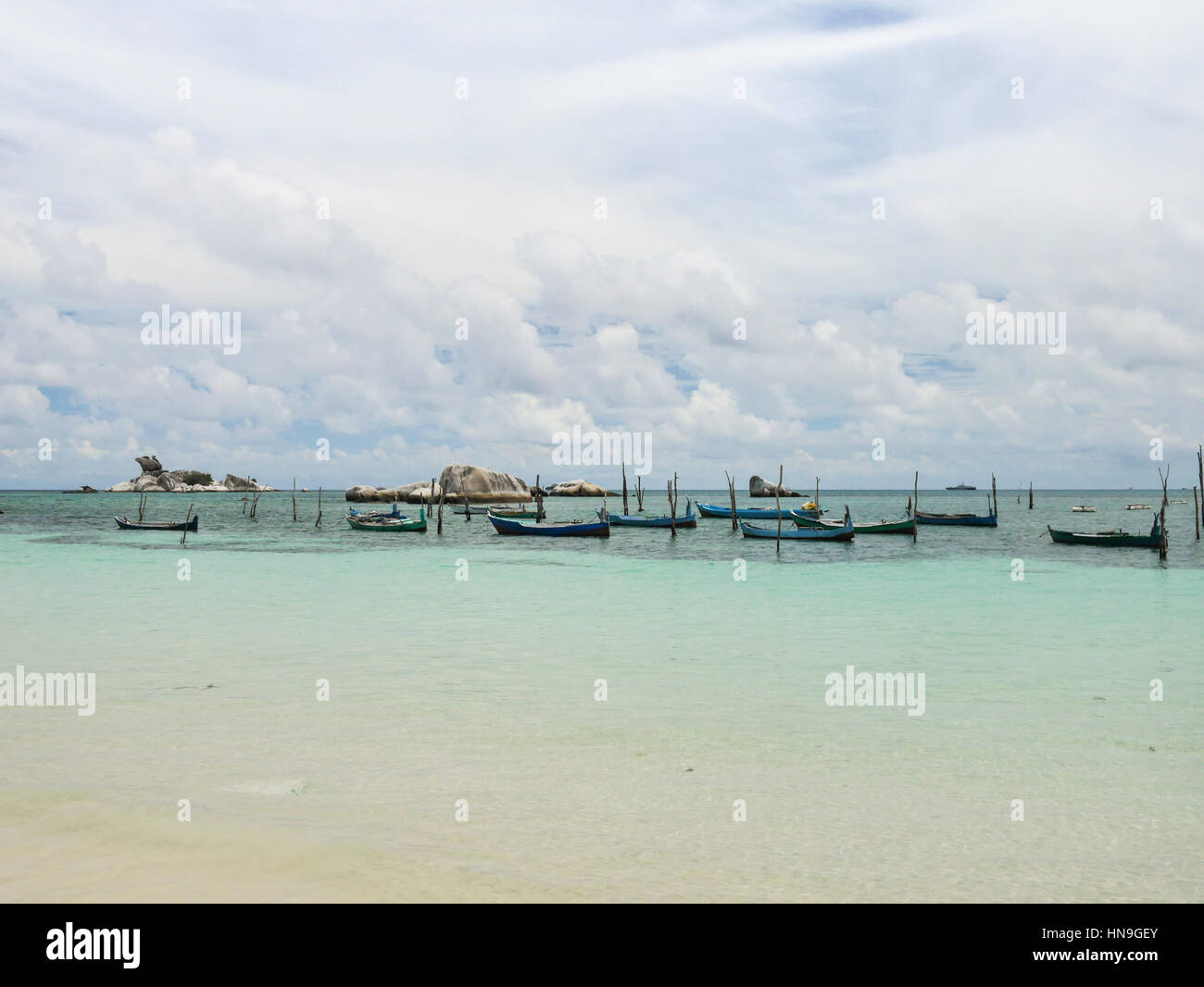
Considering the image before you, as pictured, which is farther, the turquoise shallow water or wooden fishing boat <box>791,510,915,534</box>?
wooden fishing boat <box>791,510,915,534</box>

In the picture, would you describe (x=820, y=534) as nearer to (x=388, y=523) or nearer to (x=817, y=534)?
(x=817, y=534)

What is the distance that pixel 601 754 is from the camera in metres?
9.56

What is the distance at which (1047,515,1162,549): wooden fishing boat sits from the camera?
163 ft

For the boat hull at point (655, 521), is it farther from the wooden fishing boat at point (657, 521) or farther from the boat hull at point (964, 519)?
the boat hull at point (964, 519)

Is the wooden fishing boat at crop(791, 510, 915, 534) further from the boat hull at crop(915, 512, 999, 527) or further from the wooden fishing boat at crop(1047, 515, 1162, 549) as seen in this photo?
the boat hull at crop(915, 512, 999, 527)

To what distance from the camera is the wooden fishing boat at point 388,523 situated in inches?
2552

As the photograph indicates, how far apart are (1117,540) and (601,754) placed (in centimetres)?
5167

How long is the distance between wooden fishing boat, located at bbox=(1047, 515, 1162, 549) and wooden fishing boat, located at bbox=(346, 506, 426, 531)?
143ft

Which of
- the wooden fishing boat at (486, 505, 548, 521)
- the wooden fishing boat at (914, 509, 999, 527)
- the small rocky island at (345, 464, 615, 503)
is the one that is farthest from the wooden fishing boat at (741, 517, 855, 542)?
the small rocky island at (345, 464, 615, 503)

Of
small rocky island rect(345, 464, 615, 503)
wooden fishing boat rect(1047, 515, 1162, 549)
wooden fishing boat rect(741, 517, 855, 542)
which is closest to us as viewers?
wooden fishing boat rect(1047, 515, 1162, 549)

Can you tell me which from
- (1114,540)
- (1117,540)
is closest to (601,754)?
(1117,540)

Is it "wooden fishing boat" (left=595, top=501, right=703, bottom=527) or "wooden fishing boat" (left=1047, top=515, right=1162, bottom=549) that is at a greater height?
"wooden fishing boat" (left=595, top=501, right=703, bottom=527)

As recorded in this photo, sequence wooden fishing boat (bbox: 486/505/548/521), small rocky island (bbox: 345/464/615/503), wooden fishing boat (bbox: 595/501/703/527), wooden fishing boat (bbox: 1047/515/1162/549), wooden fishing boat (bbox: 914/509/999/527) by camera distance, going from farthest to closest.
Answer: small rocky island (bbox: 345/464/615/503) → wooden fishing boat (bbox: 486/505/548/521) → wooden fishing boat (bbox: 914/509/999/527) → wooden fishing boat (bbox: 595/501/703/527) → wooden fishing boat (bbox: 1047/515/1162/549)
